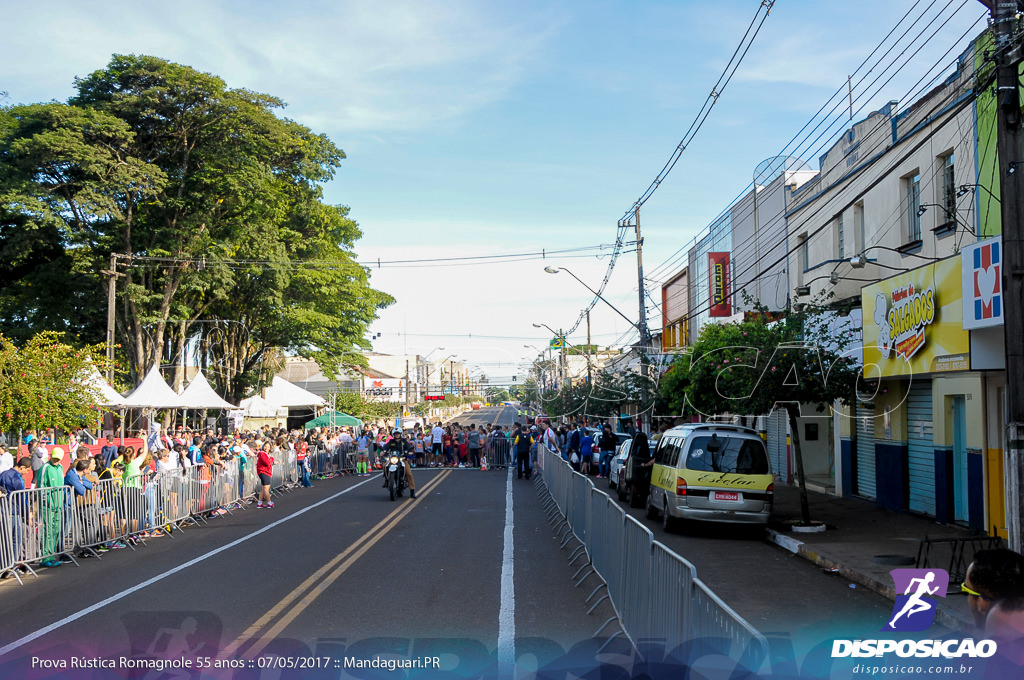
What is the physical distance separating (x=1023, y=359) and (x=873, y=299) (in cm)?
755

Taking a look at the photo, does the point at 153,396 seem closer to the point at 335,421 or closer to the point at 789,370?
the point at 335,421

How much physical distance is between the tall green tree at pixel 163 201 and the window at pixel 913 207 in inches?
1050

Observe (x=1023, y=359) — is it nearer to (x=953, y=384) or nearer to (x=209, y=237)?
(x=953, y=384)

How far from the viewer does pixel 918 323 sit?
13.8m

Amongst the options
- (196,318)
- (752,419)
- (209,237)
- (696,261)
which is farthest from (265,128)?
(752,419)

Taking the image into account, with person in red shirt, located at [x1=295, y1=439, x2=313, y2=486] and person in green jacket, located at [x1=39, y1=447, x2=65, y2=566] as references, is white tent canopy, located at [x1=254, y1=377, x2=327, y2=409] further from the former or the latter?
person in green jacket, located at [x1=39, y1=447, x2=65, y2=566]

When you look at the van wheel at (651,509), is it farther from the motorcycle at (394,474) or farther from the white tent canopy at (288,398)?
the white tent canopy at (288,398)

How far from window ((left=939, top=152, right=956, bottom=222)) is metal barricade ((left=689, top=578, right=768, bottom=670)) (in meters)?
13.5

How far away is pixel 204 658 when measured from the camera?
7.14 metres

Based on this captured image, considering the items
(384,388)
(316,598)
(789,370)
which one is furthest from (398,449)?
(384,388)

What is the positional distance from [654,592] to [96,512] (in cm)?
1000

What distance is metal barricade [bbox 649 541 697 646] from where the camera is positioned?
217 inches

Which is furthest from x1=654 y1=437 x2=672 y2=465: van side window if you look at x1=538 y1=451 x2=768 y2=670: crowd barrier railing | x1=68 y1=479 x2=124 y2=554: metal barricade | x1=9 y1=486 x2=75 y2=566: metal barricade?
x1=9 y1=486 x2=75 y2=566: metal barricade

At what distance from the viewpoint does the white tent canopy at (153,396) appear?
2758cm
